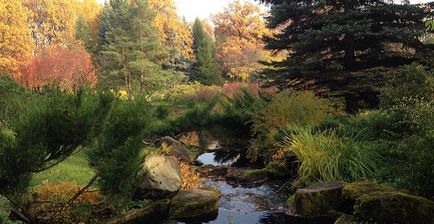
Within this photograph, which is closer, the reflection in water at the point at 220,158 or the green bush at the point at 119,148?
the green bush at the point at 119,148

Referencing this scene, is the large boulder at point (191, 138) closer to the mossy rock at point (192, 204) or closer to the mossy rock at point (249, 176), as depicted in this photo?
the mossy rock at point (249, 176)

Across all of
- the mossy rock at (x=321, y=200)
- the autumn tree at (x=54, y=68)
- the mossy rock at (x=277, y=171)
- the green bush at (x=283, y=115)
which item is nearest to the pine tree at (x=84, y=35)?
the autumn tree at (x=54, y=68)

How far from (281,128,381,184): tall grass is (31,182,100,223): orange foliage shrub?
4144mm

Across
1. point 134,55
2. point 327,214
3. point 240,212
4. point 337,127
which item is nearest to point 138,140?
point 240,212

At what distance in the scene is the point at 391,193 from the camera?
5.73 meters

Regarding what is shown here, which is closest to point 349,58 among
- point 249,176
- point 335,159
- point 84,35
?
point 249,176

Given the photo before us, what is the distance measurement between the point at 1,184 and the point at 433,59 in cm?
1275

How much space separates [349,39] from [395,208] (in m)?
9.10

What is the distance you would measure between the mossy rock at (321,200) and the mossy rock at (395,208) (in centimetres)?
99

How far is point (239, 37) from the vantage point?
1564 inches

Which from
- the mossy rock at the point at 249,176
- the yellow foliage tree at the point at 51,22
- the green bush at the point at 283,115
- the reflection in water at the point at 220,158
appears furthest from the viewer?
the yellow foliage tree at the point at 51,22

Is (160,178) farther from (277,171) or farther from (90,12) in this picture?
(90,12)

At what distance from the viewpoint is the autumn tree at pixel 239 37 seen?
37.0 meters

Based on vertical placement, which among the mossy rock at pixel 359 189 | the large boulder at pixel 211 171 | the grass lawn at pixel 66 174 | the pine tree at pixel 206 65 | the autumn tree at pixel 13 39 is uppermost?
the autumn tree at pixel 13 39
